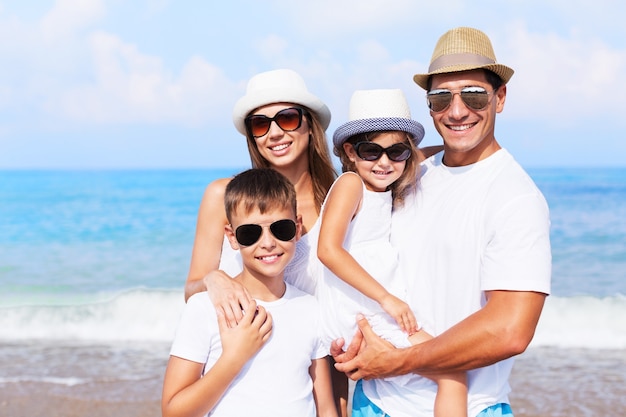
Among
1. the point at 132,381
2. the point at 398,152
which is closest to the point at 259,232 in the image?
the point at 398,152

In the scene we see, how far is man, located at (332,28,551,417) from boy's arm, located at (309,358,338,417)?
10cm

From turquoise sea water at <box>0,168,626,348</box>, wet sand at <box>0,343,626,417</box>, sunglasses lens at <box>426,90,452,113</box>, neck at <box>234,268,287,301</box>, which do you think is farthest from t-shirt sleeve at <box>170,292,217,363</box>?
turquoise sea water at <box>0,168,626,348</box>

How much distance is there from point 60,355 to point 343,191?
23.4 ft

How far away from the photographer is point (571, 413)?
698 cm

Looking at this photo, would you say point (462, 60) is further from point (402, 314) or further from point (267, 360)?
point (267, 360)

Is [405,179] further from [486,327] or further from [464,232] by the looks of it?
[486,327]

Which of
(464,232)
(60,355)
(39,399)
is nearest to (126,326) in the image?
(60,355)

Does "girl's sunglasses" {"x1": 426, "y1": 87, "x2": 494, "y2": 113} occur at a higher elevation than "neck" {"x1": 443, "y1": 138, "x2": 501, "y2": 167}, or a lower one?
higher

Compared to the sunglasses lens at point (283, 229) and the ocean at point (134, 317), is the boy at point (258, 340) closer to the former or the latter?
the sunglasses lens at point (283, 229)

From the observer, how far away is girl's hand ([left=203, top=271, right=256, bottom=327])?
120 inches

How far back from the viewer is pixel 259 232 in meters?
3.21

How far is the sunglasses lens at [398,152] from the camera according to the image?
144 inches

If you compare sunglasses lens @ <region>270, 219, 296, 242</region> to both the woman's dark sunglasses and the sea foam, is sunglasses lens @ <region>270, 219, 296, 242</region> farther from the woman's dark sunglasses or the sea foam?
the sea foam

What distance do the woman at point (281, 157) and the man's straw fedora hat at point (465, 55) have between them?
78 cm
